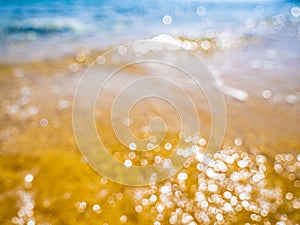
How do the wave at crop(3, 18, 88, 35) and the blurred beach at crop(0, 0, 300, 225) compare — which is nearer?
the blurred beach at crop(0, 0, 300, 225)

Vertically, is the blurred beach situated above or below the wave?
above

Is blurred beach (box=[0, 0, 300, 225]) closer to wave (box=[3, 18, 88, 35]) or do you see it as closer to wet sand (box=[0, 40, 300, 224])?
wet sand (box=[0, 40, 300, 224])

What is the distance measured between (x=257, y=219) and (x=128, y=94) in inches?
77.8

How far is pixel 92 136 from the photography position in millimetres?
2367

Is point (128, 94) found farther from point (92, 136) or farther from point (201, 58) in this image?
point (201, 58)

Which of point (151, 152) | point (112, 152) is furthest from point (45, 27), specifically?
point (151, 152)

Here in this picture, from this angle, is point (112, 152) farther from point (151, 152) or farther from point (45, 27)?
point (45, 27)

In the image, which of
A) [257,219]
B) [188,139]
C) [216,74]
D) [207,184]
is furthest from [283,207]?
[216,74]

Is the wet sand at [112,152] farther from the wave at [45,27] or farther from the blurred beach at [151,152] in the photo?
the wave at [45,27]

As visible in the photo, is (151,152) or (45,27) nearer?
(151,152)

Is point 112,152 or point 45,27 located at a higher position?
point 112,152

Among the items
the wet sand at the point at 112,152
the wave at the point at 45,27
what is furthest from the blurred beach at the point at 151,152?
the wave at the point at 45,27

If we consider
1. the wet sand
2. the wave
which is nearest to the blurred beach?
the wet sand

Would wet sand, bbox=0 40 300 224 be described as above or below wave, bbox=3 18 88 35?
above
